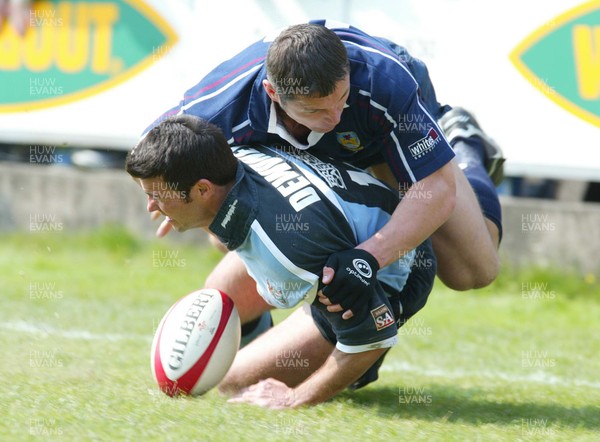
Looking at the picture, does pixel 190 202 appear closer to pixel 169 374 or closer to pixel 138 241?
pixel 169 374

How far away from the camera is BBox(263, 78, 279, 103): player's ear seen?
13.7ft

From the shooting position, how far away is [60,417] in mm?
3641

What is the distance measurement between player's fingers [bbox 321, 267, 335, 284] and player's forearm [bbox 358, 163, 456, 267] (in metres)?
0.24

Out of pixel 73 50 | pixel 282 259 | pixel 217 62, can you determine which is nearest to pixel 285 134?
pixel 282 259

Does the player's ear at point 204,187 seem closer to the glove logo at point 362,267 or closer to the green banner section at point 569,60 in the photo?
the glove logo at point 362,267

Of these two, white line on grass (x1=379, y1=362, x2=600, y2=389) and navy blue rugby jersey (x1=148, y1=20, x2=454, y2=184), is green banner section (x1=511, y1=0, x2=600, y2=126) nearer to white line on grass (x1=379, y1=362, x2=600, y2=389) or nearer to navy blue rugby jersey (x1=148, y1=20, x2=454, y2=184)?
white line on grass (x1=379, y1=362, x2=600, y2=389)

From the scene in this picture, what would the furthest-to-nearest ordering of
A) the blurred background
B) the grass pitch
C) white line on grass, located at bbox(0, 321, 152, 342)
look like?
the blurred background
white line on grass, located at bbox(0, 321, 152, 342)
the grass pitch

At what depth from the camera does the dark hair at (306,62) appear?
3.94 meters

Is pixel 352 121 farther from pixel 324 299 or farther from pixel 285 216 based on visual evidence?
pixel 324 299

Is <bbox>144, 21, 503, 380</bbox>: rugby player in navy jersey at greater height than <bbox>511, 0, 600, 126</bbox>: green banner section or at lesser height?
greater

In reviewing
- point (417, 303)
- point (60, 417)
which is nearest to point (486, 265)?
point (417, 303)

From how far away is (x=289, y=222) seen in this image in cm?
382

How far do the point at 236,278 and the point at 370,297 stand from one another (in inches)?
50.4

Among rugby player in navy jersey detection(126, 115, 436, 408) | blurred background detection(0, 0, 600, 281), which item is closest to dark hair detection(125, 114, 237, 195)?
rugby player in navy jersey detection(126, 115, 436, 408)
